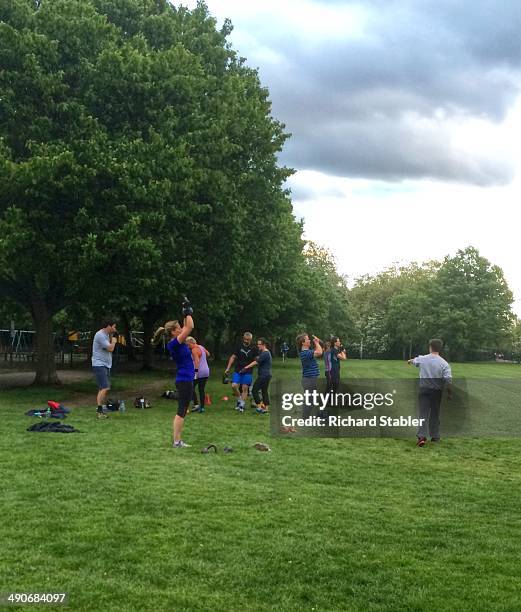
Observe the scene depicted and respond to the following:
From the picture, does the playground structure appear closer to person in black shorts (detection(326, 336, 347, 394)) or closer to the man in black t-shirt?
the man in black t-shirt

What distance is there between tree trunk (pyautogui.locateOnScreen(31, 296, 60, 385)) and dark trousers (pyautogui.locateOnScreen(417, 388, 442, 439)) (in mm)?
14206

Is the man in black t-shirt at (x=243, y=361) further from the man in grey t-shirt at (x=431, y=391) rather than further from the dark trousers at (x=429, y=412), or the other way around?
the dark trousers at (x=429, y=412)

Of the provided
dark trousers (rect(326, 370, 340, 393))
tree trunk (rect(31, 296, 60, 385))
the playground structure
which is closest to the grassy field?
dark trousers (rect(326, 370, 340, 393))

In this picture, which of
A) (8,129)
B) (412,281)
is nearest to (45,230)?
(8,129)

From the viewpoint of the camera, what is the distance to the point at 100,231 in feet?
61.6

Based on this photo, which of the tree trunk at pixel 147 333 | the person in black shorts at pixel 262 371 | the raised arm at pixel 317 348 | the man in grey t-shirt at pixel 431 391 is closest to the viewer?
the man in grey t-shirt at pixel 431 391

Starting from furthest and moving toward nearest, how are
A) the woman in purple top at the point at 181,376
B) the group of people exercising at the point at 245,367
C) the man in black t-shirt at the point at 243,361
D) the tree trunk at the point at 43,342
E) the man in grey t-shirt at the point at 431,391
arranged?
the tree trunk at the point at 43,342, the man in black t-shirt at the point at 243,361, the man in grey t-shirt at the point at 431,391, the group of people exercising at the point at 245,367, the woman in purple top at the point at 181,376

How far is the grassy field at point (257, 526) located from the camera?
5.16 meters

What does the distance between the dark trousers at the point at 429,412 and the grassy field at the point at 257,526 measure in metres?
1.38

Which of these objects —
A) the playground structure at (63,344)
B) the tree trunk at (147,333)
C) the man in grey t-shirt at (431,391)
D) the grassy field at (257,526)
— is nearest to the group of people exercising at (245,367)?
the man in grey t-shirt at (431,391)

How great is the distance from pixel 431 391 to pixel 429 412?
0.51 meters

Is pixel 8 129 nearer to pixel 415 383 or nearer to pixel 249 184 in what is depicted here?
pixel 249 184

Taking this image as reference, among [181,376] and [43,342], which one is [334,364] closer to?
[181,376]

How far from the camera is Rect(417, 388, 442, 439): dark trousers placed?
13.4 meters
